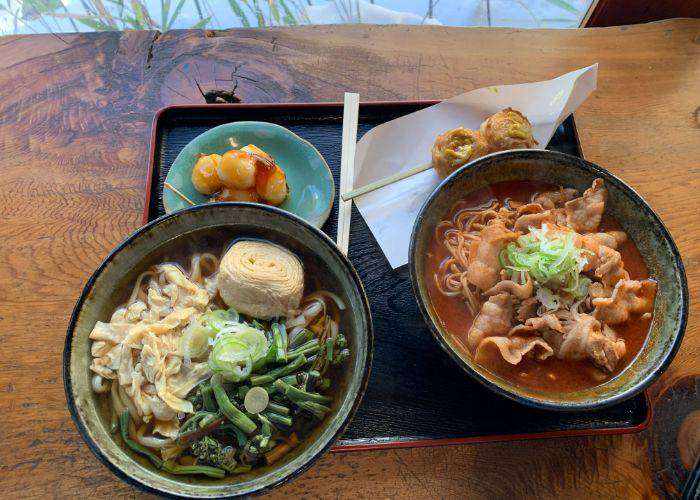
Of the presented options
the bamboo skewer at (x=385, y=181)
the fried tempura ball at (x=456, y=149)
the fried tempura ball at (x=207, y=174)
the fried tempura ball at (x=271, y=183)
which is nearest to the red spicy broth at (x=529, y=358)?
the fried tempura ball at (x=456, y=149)

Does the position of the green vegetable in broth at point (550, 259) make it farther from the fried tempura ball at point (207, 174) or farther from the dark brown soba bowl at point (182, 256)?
the fried tempura ball at point (207, 174)

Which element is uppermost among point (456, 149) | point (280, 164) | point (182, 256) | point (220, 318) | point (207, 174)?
point (456, 149)

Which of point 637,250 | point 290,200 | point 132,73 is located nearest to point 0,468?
point 290,200

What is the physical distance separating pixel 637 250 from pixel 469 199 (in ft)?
2.40

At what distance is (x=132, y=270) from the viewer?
1956 millimetres

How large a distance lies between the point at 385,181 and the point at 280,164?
540mm

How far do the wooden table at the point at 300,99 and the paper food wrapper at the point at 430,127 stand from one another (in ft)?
0.74

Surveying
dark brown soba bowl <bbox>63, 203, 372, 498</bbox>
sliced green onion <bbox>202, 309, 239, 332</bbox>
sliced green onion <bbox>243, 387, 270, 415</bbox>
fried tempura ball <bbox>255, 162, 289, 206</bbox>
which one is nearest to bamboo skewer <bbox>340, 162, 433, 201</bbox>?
fried tempura ball <bbox>255, 162, 289, 206</bbox>

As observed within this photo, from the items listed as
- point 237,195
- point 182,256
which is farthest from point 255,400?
point 237,195

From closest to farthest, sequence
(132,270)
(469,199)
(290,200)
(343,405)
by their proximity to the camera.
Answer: (343,405)
(132,270)
(469,199)
(290,200)

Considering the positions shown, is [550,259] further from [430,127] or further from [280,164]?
[280,164]

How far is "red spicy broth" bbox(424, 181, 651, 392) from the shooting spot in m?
2.00

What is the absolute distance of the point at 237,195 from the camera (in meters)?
2.38

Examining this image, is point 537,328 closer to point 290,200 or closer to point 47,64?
point 290,200
